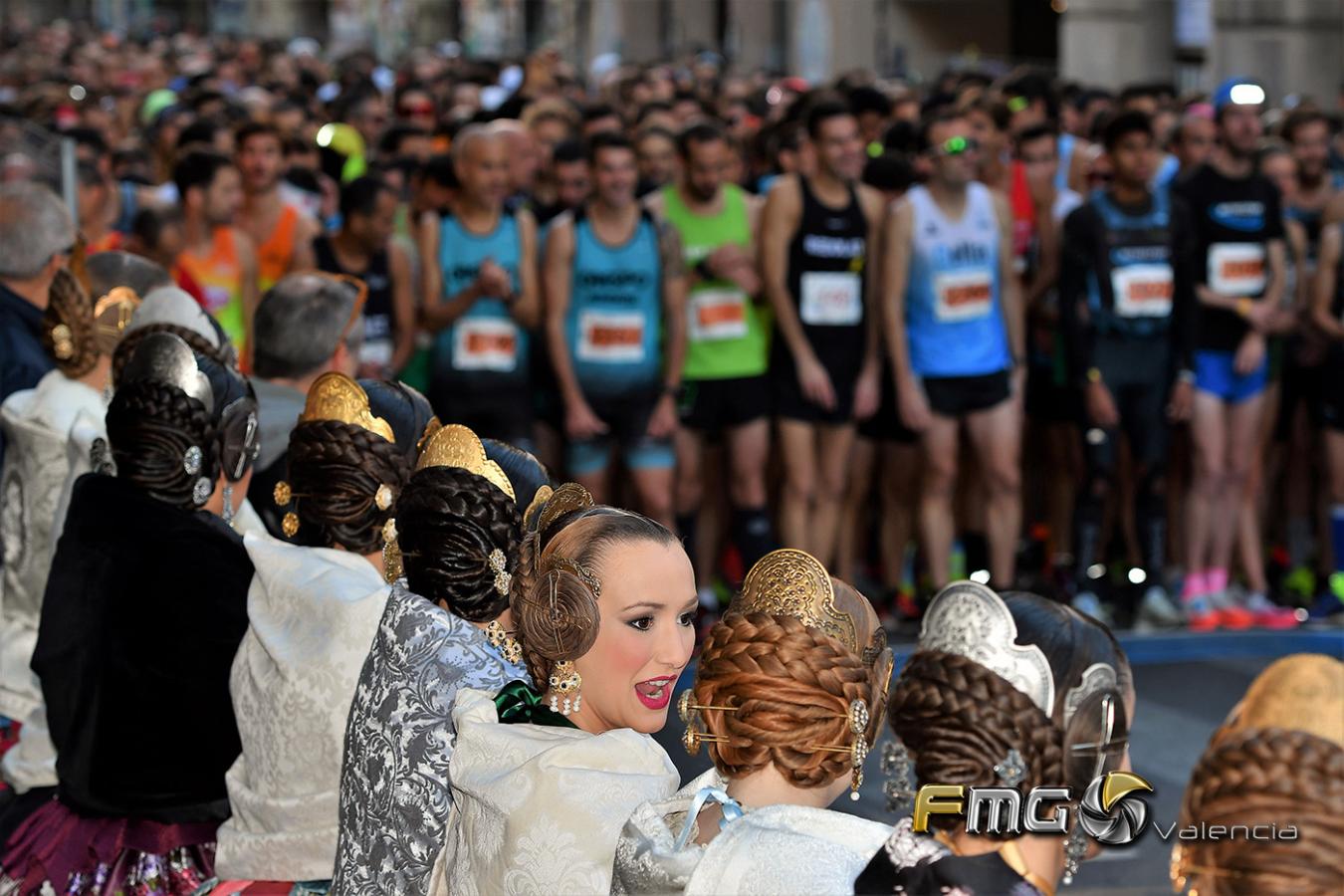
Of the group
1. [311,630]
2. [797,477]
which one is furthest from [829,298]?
[311,630]

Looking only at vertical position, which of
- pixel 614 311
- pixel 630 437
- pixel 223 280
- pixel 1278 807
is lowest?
pixel 630 437

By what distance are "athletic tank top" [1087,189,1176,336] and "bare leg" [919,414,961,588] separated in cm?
74

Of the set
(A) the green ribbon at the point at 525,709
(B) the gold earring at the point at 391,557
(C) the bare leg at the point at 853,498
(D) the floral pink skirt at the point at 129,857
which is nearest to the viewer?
(A) the green ribbon at the point at 525,709

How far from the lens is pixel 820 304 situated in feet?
24.2

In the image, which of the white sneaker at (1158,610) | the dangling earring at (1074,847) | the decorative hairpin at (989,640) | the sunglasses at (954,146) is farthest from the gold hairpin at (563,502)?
the white sneaker at (1158,610)

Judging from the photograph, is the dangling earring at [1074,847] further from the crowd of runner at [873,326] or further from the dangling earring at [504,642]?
the crowd of runner at [873,326]

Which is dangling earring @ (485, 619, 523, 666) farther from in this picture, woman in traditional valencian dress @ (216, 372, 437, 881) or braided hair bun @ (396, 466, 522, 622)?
woman in traditional valencian dress @ (216, 372, 437, 881)

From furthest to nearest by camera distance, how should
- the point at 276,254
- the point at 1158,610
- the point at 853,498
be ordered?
Answer: the point at 853,498, the point at 276,254, the point at 1158,610

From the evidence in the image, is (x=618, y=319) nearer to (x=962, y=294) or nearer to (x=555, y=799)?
(x=962, y=294)

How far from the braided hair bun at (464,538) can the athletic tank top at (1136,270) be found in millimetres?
4700

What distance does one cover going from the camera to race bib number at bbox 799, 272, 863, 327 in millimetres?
7359

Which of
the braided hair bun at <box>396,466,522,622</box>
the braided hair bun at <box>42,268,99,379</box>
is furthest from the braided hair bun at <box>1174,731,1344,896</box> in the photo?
the braided hair bun at <box>42,268,99,379</box>

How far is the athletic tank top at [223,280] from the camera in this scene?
7184 millimetres

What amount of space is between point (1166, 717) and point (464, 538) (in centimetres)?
416
